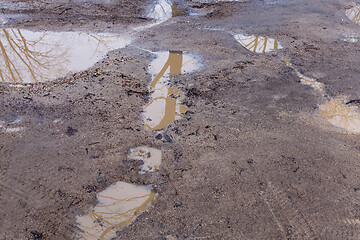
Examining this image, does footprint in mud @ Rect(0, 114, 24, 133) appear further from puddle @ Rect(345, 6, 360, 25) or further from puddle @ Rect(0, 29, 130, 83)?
puddle @ Rect(345, 6, 360, 25)

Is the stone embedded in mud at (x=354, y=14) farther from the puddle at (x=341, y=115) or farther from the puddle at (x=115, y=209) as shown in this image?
the puddle at (x=115, y=209)

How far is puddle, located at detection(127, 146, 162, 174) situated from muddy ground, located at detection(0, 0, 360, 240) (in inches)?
4.6

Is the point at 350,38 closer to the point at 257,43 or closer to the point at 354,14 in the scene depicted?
the point at 354,14

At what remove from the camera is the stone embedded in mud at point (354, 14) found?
8725 millimetres

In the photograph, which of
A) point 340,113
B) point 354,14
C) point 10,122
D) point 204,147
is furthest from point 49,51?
point 354,14

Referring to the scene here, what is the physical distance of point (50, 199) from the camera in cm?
378

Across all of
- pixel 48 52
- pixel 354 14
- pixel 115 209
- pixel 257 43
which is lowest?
pixel 115 209

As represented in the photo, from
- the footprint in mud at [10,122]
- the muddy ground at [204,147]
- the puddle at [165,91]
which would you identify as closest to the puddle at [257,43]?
the muddy ground at [204,147]

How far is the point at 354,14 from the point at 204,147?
819cm

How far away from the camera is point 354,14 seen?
357 inches

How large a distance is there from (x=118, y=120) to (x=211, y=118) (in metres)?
1.76

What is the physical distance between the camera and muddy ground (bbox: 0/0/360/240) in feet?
11.9

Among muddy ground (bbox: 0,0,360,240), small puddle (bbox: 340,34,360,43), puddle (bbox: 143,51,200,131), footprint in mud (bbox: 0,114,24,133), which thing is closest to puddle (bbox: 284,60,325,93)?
muddy ground (bbox: 0,0,360,240)

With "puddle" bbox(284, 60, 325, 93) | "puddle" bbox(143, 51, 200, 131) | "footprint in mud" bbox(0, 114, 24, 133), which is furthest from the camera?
"puddle" bbox(284, 60, 325, 93)
